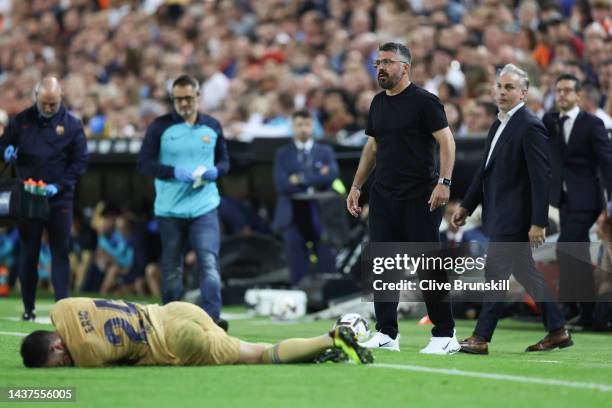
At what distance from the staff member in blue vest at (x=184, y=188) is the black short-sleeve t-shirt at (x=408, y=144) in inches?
106

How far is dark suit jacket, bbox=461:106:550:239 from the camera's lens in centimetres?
962

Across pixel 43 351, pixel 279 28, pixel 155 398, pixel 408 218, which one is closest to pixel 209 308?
pixel 408 218

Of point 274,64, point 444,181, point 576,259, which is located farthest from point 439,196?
point 274,64

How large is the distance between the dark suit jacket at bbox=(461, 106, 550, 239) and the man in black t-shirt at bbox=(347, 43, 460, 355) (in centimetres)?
59

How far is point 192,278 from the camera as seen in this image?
53.7 ft

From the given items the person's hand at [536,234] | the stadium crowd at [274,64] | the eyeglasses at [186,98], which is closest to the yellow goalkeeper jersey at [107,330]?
the person's hand at [536,234]

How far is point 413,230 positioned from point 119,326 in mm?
2581

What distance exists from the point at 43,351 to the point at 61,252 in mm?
5005

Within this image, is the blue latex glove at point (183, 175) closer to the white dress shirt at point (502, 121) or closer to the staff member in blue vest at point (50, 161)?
the staff member in blue vest at point (50, 161)

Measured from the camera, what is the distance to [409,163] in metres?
9.37

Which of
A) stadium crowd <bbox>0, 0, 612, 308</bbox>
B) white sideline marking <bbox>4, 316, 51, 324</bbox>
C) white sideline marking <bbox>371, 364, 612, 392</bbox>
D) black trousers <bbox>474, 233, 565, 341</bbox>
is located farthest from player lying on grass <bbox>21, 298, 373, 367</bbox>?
stadium crowd <bbox>0, 0, 612, 308</bbox>

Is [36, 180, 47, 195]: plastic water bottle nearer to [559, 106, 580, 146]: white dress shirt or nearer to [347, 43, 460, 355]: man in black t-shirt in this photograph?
[347, 43, 460, 355]: man in black t-shirt

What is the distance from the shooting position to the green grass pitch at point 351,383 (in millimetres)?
6641

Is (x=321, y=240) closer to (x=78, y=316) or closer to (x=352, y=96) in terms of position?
(x=352, y=96)
